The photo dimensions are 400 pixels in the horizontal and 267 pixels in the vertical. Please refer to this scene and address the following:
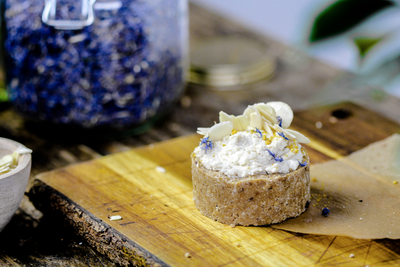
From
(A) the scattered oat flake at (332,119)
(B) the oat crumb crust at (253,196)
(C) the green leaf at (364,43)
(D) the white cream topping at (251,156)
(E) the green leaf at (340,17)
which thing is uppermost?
(E) the green leaf at (340,17)

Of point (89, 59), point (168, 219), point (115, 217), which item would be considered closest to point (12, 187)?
point (115, 217)

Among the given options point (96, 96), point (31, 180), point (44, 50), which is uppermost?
point (44, 50)

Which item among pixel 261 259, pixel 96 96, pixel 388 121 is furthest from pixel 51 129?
pixel 388 121

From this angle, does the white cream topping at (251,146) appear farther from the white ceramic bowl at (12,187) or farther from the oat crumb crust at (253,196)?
the white ceramic bowl at (12,187)

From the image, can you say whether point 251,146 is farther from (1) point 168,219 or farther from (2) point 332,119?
(2) point 332,119

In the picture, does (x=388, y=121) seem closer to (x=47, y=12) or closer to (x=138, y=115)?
(x=138, y=115)

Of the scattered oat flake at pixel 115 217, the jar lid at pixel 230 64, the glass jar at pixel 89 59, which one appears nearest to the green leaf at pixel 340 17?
the scattered oat flake at pixel 115 217

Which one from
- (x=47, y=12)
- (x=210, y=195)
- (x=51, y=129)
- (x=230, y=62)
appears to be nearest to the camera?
(x=210, y=195)
